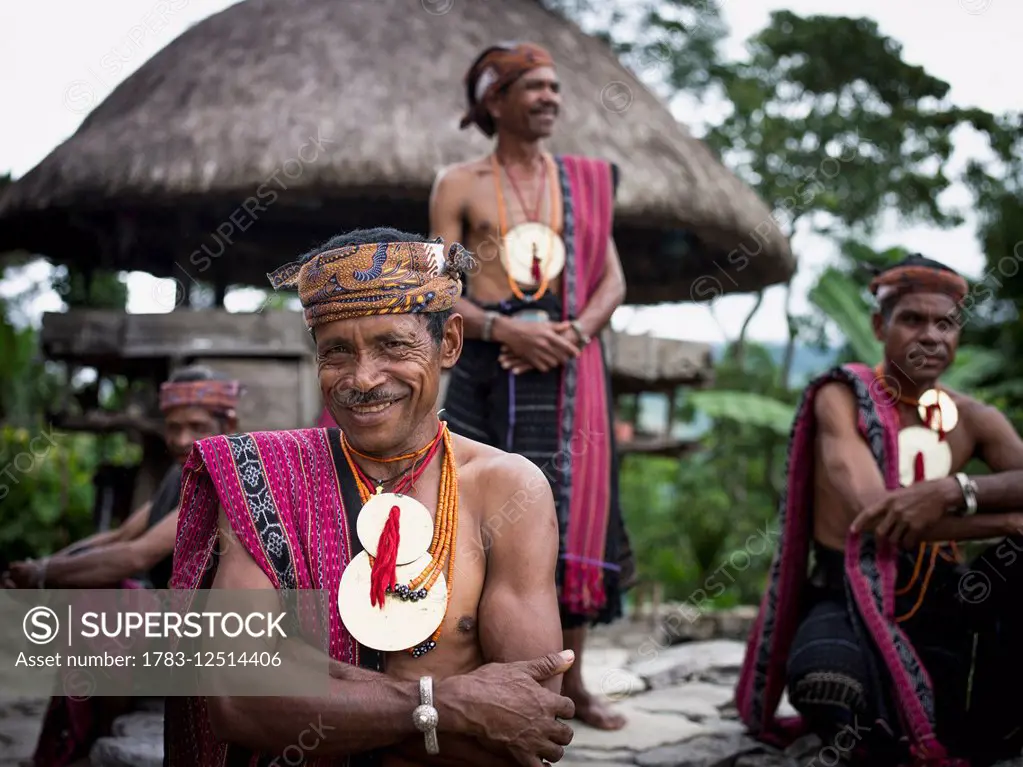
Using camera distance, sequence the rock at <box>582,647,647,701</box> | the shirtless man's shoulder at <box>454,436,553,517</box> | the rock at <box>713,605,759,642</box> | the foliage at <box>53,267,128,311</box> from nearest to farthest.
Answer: the shirtless man's shoulder at <box>454,436,553,517</box> → the rock at <box>582,647,647,701</box> → the rock at <box>713,605,759,642</box> → the foliage at <box>53,267,128,311</box>

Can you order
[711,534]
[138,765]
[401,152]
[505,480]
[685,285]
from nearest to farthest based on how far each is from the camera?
[505,480] < [138,765] < [401,152] < [685,285] < [711,534]

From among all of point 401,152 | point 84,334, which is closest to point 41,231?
point 84,334

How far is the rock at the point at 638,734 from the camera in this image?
399 cm

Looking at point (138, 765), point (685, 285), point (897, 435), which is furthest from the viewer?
point (685, 285)

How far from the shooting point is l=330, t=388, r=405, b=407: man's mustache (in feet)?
7.56

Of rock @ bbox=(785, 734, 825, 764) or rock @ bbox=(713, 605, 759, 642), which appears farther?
rock @ bbox=(713, 605, 759, 642)

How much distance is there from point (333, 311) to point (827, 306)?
8.09 meters

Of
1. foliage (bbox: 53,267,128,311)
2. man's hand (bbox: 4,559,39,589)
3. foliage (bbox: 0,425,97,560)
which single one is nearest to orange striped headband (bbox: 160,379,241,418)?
man's hand (bbox: 4,559,39,589)

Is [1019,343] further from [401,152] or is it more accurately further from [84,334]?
[84,334]

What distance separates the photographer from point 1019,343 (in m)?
11.6

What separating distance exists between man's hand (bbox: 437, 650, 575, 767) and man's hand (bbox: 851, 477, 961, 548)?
1758 millimetres

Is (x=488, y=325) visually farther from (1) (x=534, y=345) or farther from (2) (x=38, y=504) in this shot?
(2) (x=38, y=504)

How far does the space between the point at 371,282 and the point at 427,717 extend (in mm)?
912

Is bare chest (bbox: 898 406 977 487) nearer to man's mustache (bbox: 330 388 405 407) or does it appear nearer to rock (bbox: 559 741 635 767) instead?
rock (bbox: 559 741 635 767)
